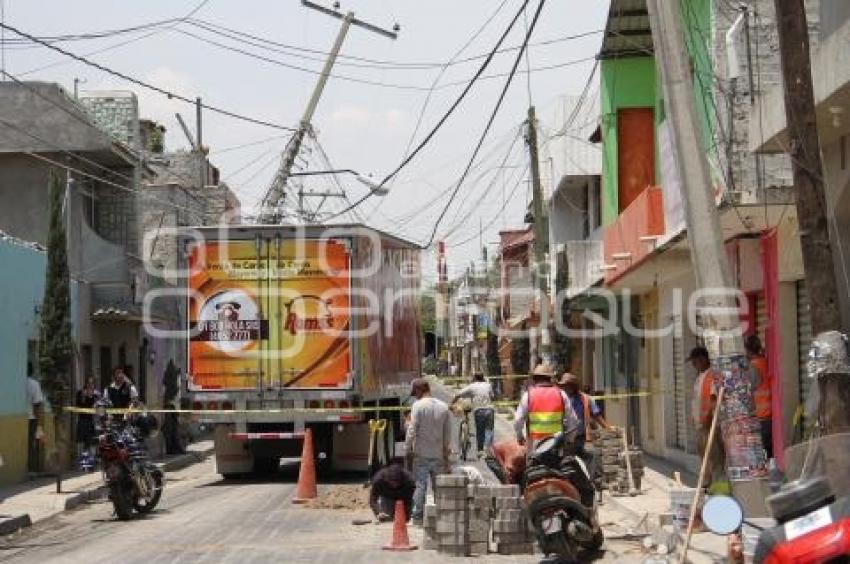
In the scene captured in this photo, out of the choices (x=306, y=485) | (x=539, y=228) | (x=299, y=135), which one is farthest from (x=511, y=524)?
(x=299, y=135)

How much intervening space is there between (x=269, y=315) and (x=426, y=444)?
6065 mm

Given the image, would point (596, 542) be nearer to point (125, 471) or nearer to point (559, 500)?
point (559, 500)

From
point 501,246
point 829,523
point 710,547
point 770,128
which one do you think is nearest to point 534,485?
point 710,547

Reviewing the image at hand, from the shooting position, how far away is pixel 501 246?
77.1m

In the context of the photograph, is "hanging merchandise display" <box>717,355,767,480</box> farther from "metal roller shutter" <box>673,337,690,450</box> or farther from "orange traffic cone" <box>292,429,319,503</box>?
"metal roller shutter" <box>673,337,690,450</box>

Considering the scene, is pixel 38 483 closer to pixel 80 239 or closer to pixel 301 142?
pixel 80 239

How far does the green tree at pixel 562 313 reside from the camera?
37.1 m

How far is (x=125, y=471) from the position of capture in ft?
49.9

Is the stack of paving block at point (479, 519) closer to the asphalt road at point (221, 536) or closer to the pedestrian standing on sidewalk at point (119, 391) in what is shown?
the asphalt road at point (221, 536)

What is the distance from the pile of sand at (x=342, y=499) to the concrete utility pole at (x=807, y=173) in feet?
25.2

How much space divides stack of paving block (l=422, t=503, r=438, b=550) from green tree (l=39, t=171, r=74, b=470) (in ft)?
34.2

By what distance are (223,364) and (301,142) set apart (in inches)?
695

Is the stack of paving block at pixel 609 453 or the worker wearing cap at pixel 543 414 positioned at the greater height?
the worker wearing cap at pixel 543 414

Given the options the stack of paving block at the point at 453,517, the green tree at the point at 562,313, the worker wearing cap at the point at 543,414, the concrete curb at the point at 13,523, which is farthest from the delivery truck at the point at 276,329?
the green tree at the point at 562,313
